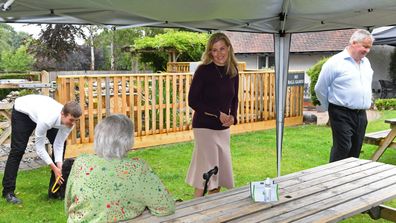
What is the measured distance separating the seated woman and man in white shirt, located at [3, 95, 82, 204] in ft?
5.89

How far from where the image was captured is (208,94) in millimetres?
3570

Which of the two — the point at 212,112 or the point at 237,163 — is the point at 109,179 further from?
the point at 237,163

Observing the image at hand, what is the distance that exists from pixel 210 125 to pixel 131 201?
157 centimetres

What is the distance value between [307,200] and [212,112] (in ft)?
3.83

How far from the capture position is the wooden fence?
21.6ft

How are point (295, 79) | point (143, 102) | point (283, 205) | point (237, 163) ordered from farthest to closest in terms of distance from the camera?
point (295, 79)
point (143, 102)
point (237, 163)
point (283, 205)

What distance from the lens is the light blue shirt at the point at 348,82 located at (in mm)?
4082

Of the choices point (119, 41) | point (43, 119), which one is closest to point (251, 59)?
point (119, 41)

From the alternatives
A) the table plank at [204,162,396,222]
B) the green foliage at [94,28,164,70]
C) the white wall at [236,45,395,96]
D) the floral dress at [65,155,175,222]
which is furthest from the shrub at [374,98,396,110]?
the green foliage at [94,28,164,70]

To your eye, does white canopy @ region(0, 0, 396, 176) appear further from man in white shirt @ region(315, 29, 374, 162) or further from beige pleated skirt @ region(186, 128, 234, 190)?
beige pleated skirt @ region(186, 128, 234, 190)

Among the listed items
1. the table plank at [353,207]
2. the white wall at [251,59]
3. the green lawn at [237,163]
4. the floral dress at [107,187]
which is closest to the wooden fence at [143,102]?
the green lawn at [237,163]

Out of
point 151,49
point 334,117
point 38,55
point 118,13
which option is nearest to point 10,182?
point 118,13

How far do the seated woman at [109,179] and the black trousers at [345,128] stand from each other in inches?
105

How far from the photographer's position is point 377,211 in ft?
12.4
